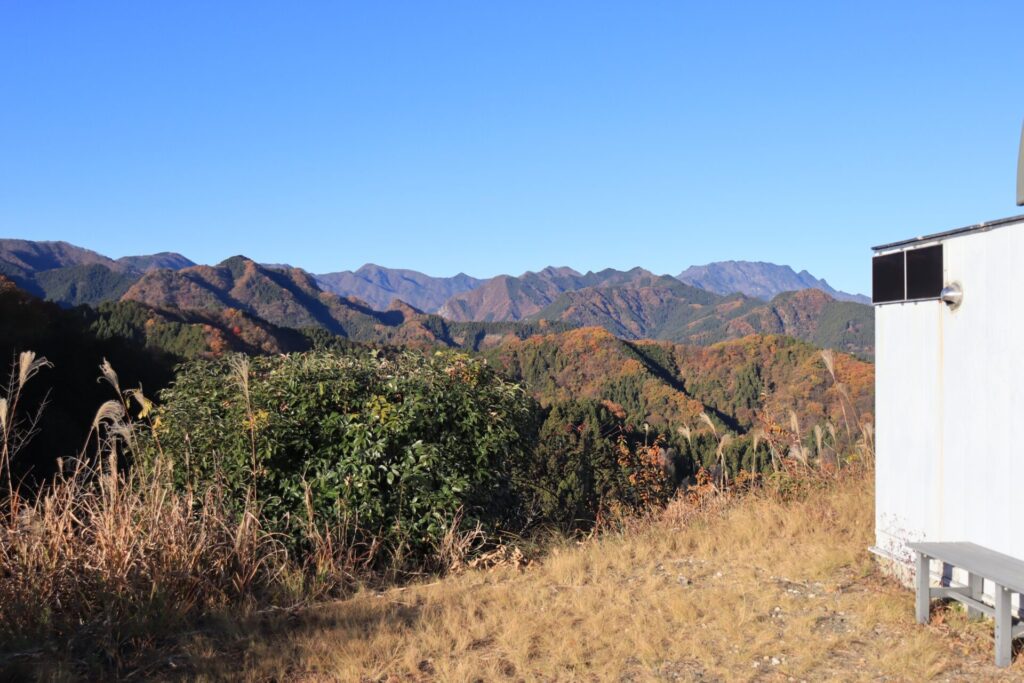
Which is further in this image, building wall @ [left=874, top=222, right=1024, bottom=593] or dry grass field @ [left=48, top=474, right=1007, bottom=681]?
building wall @ [left=874, top=222, right=1024, bottom=593]

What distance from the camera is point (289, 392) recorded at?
6.38 metres

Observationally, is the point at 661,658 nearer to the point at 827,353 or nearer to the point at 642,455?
the point at 827,353

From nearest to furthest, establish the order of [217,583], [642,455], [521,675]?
1. [521,675]
2. [217,583]
3. [642,455]

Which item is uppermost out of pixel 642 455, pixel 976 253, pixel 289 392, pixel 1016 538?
pixel 976 253

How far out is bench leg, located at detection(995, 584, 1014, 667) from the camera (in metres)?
3.87

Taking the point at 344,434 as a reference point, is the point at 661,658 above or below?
below

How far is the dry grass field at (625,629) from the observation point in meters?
3.86

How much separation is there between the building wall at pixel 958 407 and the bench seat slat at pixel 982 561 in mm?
91

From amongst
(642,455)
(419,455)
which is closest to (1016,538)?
(419,455)

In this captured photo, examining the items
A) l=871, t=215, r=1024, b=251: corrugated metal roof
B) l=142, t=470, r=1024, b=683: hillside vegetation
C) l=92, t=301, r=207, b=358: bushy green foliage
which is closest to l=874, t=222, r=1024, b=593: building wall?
l=871, t=215, r=1024, b=251: corrugated metal roof

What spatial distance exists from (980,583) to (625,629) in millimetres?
2042

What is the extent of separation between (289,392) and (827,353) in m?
5.08

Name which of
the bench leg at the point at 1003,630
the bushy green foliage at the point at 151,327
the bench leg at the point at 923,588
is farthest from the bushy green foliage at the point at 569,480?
the bushy green foliage at the point at 151,327

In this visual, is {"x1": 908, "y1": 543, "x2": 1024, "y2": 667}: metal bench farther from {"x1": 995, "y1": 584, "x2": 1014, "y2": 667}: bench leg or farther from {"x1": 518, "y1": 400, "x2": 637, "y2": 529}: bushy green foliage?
{"x1": 518, "y1": 400, "x2": 637, "y2": 529}: bushy green foliage
